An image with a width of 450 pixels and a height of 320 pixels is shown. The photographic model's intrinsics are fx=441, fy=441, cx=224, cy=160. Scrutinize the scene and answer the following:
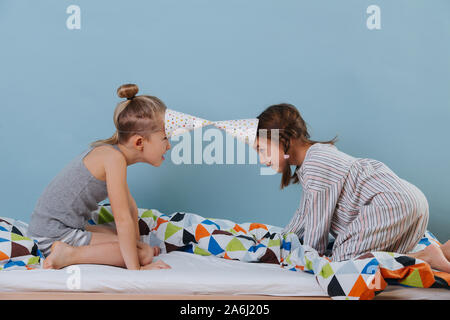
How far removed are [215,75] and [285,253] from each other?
0.86 meters

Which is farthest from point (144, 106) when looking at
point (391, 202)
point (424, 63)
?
point (424, 63)

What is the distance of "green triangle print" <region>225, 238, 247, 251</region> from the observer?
1.36 metres

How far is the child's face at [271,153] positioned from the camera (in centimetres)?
143

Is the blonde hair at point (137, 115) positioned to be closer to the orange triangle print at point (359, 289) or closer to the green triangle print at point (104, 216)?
the green triangle print at point (104, 216)

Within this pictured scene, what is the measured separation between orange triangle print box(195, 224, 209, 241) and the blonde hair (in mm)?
349

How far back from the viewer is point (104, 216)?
1.56m

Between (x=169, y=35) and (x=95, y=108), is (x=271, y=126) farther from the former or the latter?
(x=95, y=108)

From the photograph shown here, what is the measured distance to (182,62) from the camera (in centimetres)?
187

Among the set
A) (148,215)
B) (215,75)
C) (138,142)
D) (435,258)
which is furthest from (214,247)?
(215,75)

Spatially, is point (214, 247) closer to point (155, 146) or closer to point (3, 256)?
point (155, 146)

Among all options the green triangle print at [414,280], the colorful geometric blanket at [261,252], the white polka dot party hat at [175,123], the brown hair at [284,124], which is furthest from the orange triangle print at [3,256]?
the green triangle print at [414,280]

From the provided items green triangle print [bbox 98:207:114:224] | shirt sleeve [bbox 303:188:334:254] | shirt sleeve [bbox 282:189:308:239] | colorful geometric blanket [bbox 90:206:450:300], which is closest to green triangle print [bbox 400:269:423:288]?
colorful geometric blanket [bbox 90:206:450:300]

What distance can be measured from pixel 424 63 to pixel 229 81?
33.1 inches
